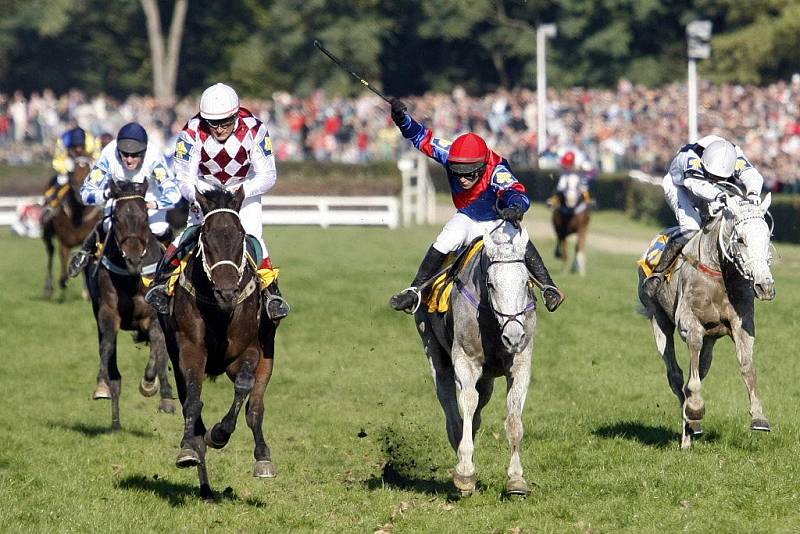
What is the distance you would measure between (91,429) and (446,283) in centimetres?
433

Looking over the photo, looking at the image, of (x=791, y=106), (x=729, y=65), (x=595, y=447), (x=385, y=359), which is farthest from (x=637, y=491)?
(x=729, y=65)

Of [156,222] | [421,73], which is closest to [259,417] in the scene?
[156,222]

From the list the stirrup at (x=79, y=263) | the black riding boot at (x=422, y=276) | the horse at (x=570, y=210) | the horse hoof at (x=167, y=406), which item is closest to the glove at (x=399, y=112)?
the black riding boot at (x=422, y=276)

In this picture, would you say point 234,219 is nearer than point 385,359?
Yes

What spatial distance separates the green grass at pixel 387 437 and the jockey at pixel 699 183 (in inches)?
55.3

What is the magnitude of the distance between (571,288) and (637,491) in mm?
10365

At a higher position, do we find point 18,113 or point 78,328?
point 18,113

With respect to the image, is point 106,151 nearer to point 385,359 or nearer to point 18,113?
point 385,359

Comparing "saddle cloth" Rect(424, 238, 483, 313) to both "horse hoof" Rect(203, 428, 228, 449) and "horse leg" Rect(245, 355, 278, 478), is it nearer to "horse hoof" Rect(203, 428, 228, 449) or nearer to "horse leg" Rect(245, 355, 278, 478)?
"horse leg" Rect(245, 355, 278, 478)

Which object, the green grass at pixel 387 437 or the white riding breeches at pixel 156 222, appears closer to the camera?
the green grass at pixel 387 437

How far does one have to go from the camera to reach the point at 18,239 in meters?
31.4

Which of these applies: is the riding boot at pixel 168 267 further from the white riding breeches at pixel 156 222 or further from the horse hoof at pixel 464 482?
the white riding breeches at pixel 156 222

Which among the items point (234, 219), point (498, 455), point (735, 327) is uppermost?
point (234, 219)

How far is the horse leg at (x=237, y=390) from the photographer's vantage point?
9172 millimetres
